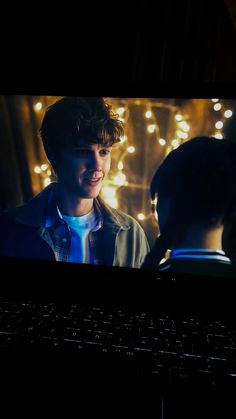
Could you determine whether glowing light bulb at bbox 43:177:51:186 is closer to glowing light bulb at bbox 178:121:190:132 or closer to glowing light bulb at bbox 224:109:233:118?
glowing light bulb at bbox 178:121:190:132

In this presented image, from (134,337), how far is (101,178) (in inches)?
21.0

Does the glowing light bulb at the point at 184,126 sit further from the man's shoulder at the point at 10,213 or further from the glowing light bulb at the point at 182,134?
the man's shoulder at the point at 10,213

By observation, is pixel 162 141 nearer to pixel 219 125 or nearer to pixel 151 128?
pixel 151 128

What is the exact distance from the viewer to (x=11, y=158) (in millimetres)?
1106

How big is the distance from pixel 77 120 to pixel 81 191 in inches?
8.7

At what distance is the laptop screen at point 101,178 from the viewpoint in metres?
1.00

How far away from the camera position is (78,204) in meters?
1.08

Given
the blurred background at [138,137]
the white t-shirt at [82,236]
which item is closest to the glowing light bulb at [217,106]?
the blurred background at [138,137]

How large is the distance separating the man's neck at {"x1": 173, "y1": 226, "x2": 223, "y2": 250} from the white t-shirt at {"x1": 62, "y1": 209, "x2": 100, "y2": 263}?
26 centimetres

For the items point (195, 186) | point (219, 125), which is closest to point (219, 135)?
point (219, 125)

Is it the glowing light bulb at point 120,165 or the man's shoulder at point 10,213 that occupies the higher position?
the glowing light bulb at point 120,165

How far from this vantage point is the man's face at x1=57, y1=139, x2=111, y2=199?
1.05m

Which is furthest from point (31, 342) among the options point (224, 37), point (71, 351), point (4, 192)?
point (224, 37)

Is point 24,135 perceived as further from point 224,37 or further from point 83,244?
point 224,37
